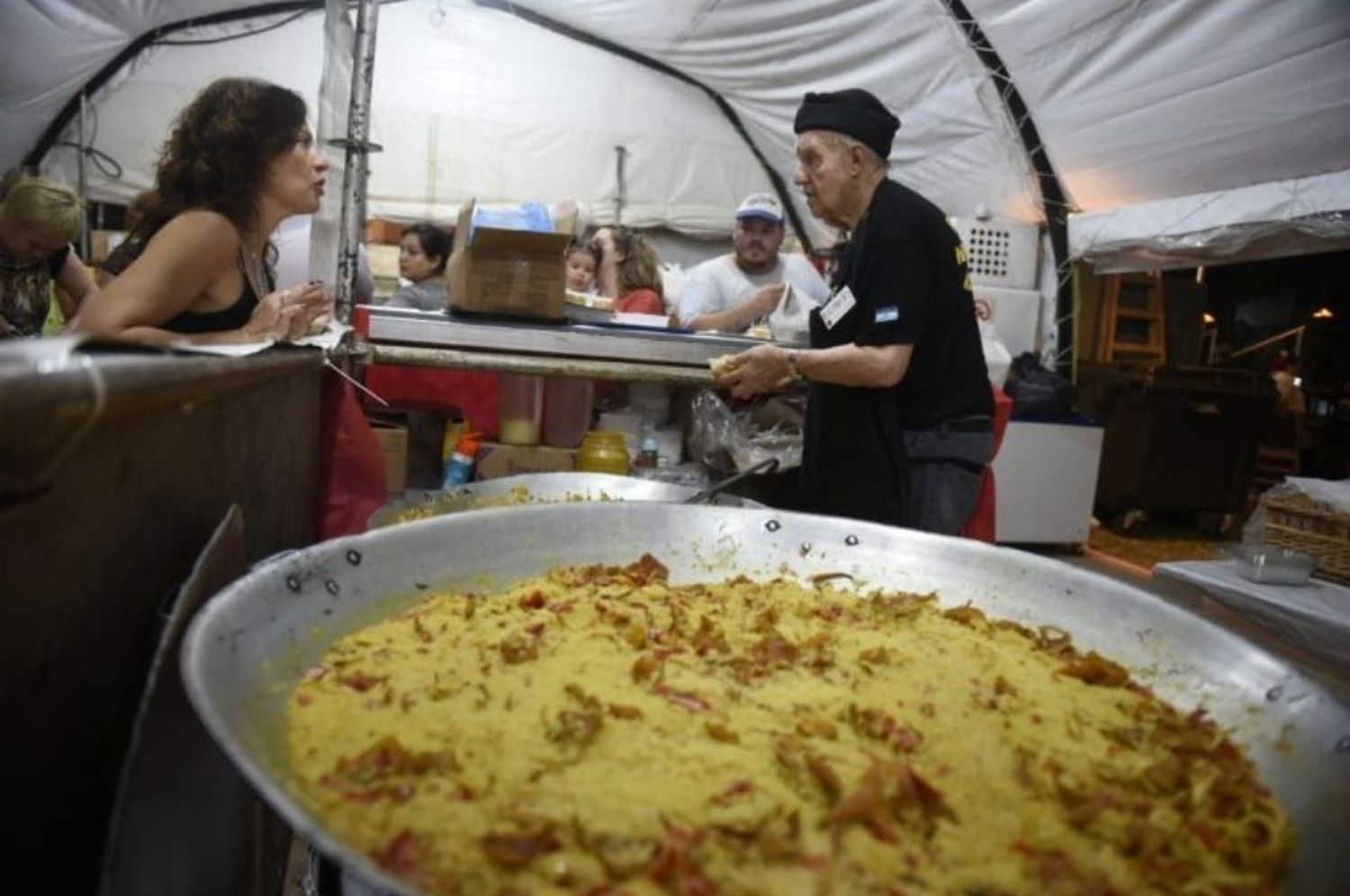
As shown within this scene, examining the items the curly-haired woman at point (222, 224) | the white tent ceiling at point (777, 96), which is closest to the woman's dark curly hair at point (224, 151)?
the curly-haired woman at point (222, 224)

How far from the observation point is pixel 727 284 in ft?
14.7

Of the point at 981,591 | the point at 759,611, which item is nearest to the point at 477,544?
the point at 759,611

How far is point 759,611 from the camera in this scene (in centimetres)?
154

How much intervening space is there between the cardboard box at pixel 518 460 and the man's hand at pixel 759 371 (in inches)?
33.9

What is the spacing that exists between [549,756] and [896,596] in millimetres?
784

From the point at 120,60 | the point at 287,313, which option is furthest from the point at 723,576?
the point at 120,60

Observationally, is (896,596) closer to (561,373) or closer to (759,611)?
(759,611)

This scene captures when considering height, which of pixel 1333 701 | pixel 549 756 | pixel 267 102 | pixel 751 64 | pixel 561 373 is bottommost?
pixel 549 756

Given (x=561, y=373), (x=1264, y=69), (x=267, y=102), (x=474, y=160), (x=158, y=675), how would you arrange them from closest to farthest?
(x=158, y=675) < (x=267, y=102) < (x=561, y=373) < (x=1264, y=69) < (x=474, y=160)

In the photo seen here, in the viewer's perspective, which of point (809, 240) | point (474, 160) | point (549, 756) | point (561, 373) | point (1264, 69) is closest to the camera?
point (549, 756)

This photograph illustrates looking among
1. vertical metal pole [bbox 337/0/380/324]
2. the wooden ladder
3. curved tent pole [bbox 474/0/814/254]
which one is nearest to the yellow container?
vertical metal pole [bbox 337/0/380/324]

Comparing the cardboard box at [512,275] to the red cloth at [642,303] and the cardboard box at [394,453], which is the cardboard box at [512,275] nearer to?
the cardboard box at [394,453]

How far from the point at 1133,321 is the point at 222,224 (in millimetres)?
8154

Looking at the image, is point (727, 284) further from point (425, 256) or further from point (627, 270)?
point (425, 256)
